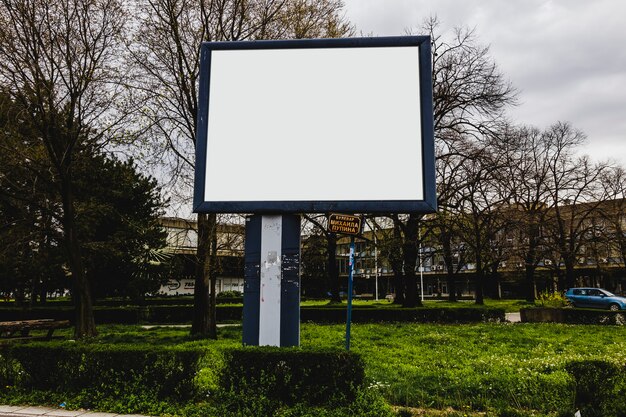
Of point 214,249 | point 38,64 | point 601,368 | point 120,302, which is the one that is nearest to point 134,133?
point 38,64

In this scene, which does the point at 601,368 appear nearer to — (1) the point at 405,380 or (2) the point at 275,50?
(1) the point at 405,380

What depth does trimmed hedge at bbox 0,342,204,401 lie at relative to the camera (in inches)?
265

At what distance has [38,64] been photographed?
526 inches

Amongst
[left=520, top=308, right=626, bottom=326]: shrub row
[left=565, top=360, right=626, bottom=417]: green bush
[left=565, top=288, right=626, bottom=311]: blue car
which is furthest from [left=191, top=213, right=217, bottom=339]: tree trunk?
[left=565, top=288, right=626, bottom=311]: blue car

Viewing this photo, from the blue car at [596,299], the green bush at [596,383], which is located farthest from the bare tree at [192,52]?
the blue car at [596,299]

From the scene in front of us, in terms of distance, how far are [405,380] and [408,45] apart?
6.08 m

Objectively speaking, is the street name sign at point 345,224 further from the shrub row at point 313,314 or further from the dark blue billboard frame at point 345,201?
the shrub row at point 313,314

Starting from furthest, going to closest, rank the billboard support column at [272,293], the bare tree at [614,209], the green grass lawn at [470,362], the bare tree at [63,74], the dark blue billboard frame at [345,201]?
the bare tree at [614,209] → the bare tree at [63,74] → the dark blue billboard frame at [345,201] → the billboard support column at [272,293] → the green grass lawn at [470,362]

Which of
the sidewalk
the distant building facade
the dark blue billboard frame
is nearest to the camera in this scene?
the sidewalk

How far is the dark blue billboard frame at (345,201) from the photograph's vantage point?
26.1 ft

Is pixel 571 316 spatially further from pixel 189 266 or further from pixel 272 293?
pixel 189 266

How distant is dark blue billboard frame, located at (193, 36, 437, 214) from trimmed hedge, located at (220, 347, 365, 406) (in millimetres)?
2631

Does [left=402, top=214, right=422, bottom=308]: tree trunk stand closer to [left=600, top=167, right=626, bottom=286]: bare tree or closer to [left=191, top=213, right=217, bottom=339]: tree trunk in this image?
[left=191, top=213, right=217, bottom=339]: tree trunk

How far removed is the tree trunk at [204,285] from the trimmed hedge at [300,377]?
29.4ft
